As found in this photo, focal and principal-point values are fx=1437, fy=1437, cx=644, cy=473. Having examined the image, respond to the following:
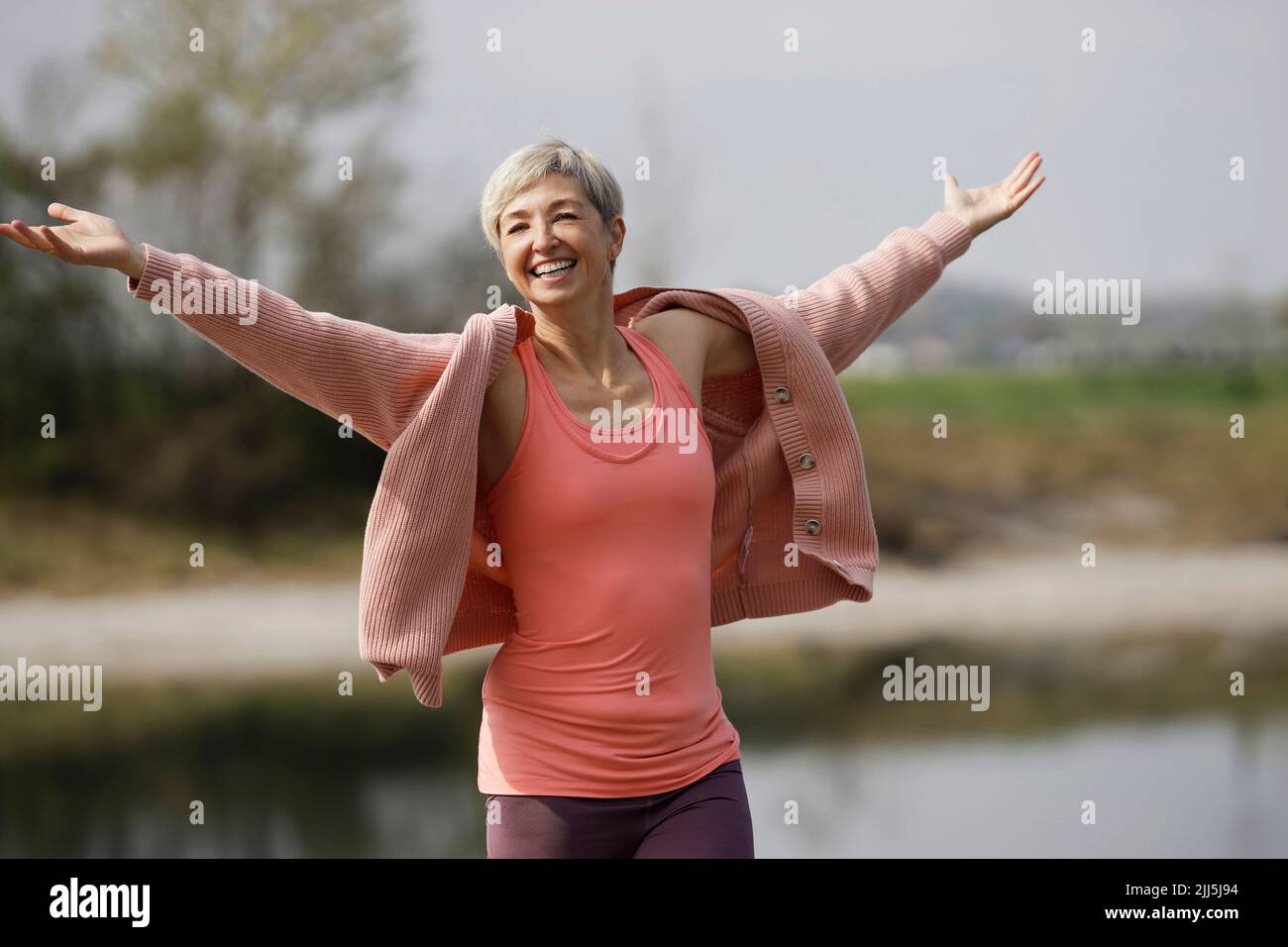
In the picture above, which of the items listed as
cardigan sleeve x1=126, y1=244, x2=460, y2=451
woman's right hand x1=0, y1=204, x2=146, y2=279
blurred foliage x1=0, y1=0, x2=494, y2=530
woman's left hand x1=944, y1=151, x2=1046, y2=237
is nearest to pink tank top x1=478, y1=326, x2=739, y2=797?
cardigan sleeve x1=126, y1=244, x2=460, y2=451

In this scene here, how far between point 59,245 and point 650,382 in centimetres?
56

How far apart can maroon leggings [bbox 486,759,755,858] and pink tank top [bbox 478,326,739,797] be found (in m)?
0.01

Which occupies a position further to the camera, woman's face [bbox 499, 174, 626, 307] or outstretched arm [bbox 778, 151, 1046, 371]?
outstretched arm [bbox 778, 151, 1046, 371]

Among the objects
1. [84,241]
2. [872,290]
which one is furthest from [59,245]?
[872,290]

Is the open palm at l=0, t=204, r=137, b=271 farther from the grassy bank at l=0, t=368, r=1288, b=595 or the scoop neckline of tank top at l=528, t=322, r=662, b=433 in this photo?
the grassy bank at l=0, t=368, r=1288, b=595

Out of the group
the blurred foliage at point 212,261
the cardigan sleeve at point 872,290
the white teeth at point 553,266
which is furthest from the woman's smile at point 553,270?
the blurred foliage at point 212,261

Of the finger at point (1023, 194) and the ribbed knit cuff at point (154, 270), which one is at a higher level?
the finger at point (1023, 194)

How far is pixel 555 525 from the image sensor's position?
1.37 meters

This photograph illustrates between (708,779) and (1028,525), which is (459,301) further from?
(708,779)

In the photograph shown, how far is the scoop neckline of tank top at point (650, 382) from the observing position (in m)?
1.39

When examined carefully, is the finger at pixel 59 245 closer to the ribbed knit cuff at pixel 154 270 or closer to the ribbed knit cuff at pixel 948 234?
the ribbed knit cuff at pixel 154 270

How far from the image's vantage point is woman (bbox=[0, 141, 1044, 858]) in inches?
53.1

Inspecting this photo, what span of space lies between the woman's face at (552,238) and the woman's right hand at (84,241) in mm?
347

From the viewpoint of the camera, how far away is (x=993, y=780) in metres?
4.73
